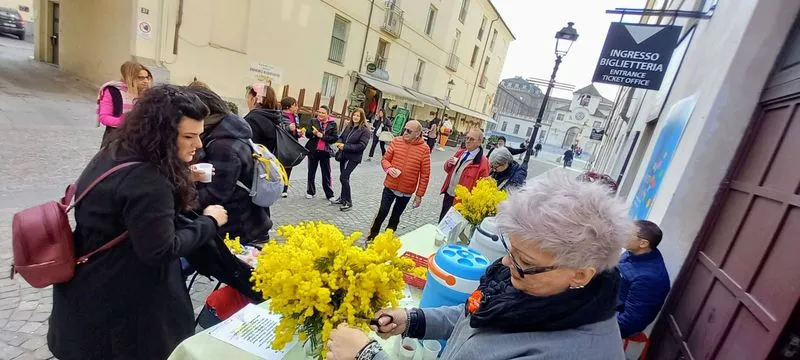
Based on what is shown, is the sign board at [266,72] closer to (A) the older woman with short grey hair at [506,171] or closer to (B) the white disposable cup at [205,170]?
(A) the older woman with short grey hair at [506,171]

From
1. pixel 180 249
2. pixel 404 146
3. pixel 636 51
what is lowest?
pixel 180 249

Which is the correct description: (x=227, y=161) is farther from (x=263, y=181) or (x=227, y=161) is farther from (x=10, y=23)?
(x=10, y=23)

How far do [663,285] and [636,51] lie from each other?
126 inches

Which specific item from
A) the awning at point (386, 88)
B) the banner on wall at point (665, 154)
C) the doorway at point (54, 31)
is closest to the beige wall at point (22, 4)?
the doorway at point (54, 31)

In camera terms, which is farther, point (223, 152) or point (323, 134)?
point (323, 134)

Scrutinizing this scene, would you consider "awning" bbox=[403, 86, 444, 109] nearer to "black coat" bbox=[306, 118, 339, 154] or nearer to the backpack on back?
"black coat" bbox=[306, 118, 339, 154]

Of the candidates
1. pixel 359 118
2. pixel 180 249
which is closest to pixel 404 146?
pixel 359 118

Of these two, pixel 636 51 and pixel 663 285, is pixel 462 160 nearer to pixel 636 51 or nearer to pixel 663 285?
pixel 636 51

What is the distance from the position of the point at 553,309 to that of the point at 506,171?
14.1 feet

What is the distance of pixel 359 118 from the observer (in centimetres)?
661

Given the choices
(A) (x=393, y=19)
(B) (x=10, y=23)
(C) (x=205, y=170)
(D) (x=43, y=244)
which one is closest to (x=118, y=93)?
(C) (x=205, y=170)

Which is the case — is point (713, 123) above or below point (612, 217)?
above

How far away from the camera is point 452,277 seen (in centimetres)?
164

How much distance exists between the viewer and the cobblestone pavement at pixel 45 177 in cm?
257
